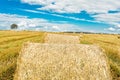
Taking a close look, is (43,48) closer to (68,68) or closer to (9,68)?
(68,68)

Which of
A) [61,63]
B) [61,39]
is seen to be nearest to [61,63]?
[61,63]

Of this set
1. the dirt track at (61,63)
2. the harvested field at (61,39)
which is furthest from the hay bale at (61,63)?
the harvested field at (61,39)

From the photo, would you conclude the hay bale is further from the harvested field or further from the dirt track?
the harvested field

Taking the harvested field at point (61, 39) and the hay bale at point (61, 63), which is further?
the harvested field at point (61, 39)

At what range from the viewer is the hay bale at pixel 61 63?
1064 cm

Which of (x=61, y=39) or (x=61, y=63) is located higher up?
(x=61, y=63)

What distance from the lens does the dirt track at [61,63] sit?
419 inches

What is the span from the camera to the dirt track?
34.9 feet

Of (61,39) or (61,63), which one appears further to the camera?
(61,39)

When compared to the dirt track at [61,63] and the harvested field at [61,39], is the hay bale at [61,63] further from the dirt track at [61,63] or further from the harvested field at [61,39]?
the harvested field at [61,39]

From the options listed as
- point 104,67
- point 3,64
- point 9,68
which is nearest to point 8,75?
point 9,68

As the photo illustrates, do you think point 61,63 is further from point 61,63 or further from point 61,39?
point 61,39

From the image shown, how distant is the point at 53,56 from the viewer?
11.3 metres

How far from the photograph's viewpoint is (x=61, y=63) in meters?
11.0
